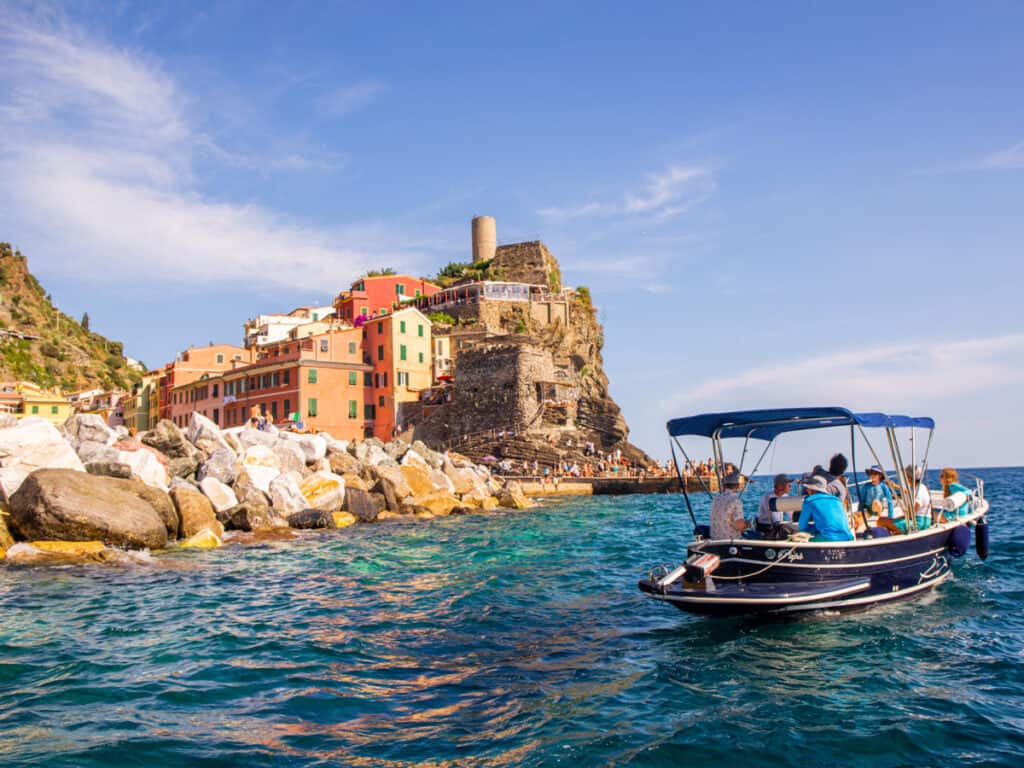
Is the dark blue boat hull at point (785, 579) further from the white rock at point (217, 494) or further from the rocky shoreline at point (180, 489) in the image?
the white rock at point (217, 494)

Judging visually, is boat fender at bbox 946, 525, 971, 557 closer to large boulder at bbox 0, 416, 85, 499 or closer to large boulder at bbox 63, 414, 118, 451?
large boulder at bbox 0, 416, 85, 499

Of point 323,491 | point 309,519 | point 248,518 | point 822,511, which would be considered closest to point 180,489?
point 248,518

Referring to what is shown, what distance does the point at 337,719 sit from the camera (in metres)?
7.00

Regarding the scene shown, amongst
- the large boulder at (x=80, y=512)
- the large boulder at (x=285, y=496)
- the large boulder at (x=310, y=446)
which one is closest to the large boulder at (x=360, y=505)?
the large boulder at (x=285, y=496)

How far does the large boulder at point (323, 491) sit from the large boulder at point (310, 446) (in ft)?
5.87

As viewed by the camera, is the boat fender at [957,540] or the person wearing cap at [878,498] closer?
the boat fender at [957,540]

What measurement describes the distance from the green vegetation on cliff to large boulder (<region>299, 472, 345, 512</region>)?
62261 millimetres

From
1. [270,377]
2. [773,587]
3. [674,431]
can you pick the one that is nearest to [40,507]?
[674,431]

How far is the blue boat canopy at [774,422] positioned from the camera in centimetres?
1119

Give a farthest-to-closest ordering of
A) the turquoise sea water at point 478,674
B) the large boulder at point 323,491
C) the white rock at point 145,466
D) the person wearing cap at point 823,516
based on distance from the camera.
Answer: the large boulder at point 323,491
the white rock at point 145,466
the person wearing cap at point 823,516
the turquoise sea water at point 478,674

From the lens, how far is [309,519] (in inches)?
939

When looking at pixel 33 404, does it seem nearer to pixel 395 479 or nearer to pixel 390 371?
pixel 390 371

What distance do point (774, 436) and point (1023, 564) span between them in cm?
662

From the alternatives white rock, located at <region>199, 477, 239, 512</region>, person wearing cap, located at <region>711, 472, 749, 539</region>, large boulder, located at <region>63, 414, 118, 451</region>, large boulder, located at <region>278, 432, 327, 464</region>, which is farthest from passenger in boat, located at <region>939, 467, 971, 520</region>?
large boulder, located at <region>63, 414, 118, 451</region>
